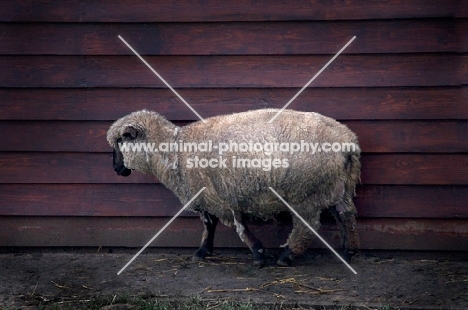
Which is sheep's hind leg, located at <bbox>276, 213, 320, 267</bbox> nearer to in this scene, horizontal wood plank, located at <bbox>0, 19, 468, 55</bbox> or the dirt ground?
the dirt ground

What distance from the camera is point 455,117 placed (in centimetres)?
588

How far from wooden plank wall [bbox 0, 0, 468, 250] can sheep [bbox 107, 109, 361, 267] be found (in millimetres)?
347

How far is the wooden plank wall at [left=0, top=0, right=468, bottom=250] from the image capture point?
5.88m

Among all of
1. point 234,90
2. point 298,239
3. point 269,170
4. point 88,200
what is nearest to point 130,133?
point 88,200

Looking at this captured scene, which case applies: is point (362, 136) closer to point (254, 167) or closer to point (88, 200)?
point (254, 167)

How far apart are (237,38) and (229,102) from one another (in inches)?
23.3

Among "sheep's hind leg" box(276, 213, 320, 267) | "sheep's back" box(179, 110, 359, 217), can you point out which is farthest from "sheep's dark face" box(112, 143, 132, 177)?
"sheep's hind leg" box(276, 213, 320, 267)

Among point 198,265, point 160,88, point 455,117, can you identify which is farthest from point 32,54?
point 455,117

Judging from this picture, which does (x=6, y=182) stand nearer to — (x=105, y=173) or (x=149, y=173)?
(x=105, y=173)

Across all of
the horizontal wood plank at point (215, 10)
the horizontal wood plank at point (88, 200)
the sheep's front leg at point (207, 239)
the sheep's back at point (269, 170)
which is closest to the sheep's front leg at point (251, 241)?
the sheep's back at point (269, 170)

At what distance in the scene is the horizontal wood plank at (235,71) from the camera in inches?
232

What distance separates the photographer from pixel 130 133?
578 centimetres

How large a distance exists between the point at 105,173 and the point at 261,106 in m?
1.63

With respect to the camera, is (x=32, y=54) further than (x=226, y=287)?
Yes
